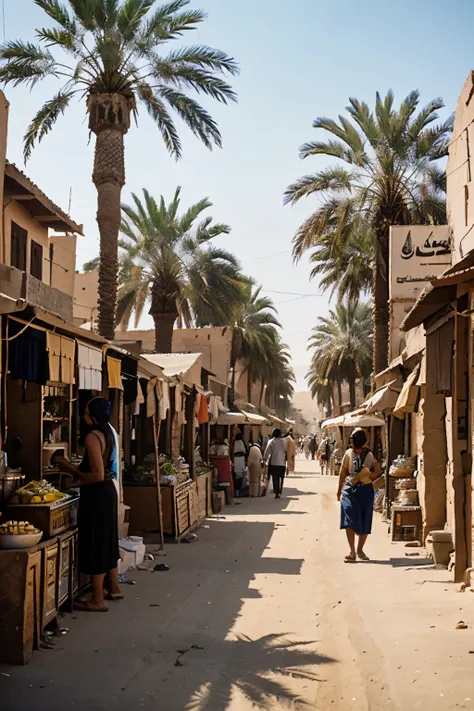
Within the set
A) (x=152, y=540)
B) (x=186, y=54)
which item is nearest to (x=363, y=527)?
(x=152, y=540)

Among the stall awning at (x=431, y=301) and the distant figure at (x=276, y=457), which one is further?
the distant figure at (x=276, y=457)

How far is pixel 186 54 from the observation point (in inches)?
752

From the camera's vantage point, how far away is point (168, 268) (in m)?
28.4

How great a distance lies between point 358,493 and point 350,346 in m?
35.7

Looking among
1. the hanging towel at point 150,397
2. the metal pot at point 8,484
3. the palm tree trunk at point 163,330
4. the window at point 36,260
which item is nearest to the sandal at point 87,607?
the metal pot at point 8,484

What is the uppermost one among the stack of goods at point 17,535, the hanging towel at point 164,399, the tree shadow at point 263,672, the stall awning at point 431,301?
the stall awning at point 431,301

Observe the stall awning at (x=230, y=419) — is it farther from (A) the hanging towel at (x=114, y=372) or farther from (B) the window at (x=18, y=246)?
(A) the hanging towel at (x=114, y=372)

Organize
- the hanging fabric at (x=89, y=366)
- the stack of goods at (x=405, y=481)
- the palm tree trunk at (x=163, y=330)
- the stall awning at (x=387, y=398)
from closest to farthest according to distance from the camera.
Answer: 1. the hanging fabric at (x=89, y=366)
2. the stack of goods at (x=405, y=481)
3. the stall awning at (x=387, y=398)
4. the palm tree trunk at (x=163, y=330)

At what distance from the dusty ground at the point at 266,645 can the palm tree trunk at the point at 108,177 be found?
9286mm

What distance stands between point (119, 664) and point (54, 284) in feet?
51.5

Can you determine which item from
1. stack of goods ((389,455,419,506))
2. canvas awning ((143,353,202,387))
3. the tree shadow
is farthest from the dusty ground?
canvas awning ((143,353,202,387))

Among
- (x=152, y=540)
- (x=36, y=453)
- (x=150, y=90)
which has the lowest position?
(x=152, y=540)

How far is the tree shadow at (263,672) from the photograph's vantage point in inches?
212

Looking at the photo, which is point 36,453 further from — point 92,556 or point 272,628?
point 272,628
